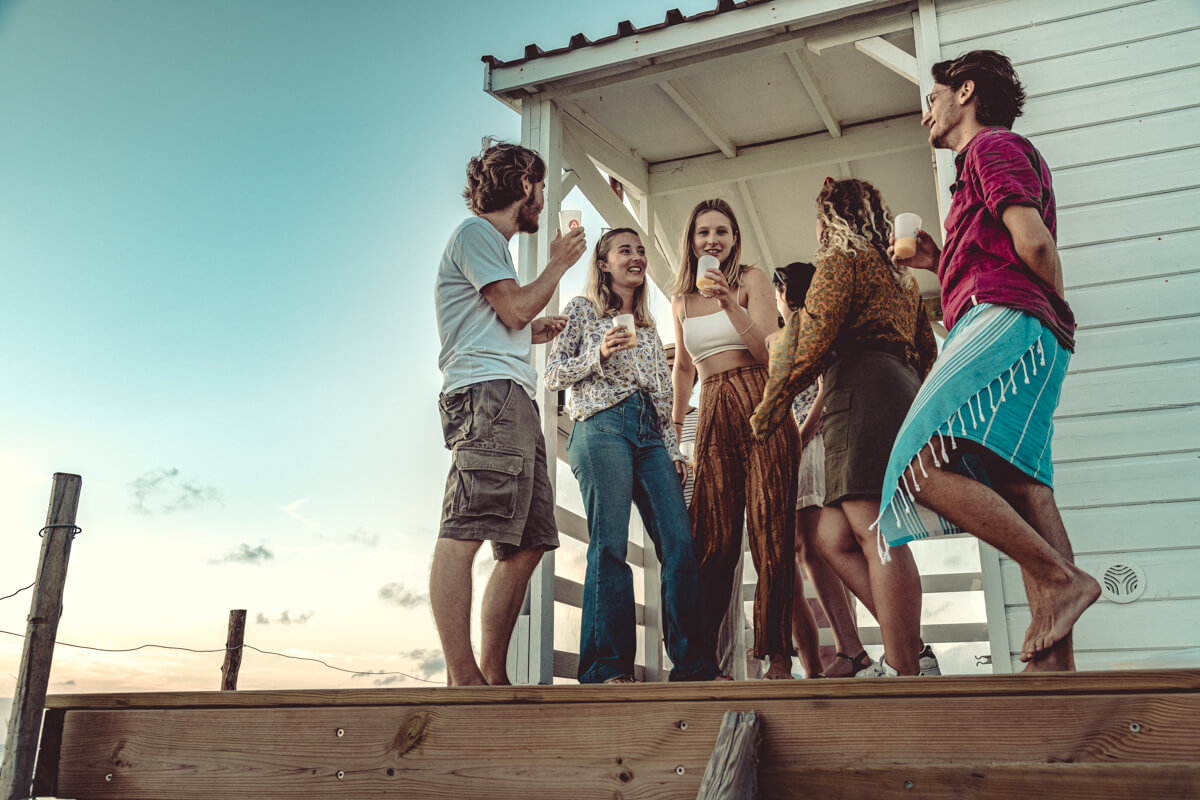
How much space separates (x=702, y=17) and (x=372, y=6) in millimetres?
3594

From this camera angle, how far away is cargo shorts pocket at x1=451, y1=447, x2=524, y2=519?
2.24 meters

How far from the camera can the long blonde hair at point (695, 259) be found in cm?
308

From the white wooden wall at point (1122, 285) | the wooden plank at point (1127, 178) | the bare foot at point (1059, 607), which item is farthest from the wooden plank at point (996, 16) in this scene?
the bare foot at point (1059, 607)

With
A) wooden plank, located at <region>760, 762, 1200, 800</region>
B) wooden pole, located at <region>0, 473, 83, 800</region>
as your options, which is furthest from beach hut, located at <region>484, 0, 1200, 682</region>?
wooden pole, located at <region>0, 473, 83, 800</region>

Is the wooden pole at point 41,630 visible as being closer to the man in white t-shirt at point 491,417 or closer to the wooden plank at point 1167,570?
the man in white t-shirt at point 491,417

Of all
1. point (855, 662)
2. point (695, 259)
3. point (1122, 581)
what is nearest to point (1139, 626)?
point (1122, 581)

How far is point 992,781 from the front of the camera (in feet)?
4.44

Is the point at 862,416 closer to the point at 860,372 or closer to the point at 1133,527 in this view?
the point at 860,372

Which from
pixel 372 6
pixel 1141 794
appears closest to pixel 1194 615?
pixel 1141 794

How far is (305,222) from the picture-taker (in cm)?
698

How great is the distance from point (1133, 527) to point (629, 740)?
2081 millimetres

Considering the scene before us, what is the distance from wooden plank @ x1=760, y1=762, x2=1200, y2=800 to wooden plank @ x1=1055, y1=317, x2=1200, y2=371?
6.53ft

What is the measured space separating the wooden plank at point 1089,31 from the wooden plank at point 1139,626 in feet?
6.33

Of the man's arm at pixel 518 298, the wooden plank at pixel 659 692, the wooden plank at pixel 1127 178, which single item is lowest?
the wooden plank at pixel 659 692
